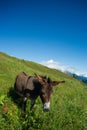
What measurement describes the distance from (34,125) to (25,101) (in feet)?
8.70

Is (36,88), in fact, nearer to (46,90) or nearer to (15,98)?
(46,90)

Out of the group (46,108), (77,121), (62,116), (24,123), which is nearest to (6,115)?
(24,123)

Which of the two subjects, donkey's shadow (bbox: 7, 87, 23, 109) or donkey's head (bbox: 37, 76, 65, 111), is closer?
donkey's head (bbox: 37, 76, 65, 111)

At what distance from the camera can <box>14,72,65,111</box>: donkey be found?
14.9m

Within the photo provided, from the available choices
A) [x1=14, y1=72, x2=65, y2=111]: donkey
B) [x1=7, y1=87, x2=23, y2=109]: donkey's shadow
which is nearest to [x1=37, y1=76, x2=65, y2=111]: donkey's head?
[x1=14, y1=72, x2=65, y2=111]: donkey

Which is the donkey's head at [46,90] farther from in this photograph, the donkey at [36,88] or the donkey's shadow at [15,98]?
the donkey's shadow at [15,98]

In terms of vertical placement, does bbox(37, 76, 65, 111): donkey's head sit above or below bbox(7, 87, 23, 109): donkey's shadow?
above

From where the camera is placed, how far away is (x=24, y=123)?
14.7 m

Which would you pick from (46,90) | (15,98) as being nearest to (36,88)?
(46,90)

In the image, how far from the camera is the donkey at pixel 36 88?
585 inches

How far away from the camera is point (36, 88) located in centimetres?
1638

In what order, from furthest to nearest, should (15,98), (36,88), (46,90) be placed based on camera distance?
(15,98) < (36,88) < (46,90)

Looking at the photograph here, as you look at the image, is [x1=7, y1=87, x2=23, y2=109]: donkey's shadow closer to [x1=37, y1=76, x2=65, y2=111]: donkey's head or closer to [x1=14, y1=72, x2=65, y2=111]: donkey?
[x1=14, y1=72, x2=65, y2=111]: donkey

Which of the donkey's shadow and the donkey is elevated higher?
the donkey
